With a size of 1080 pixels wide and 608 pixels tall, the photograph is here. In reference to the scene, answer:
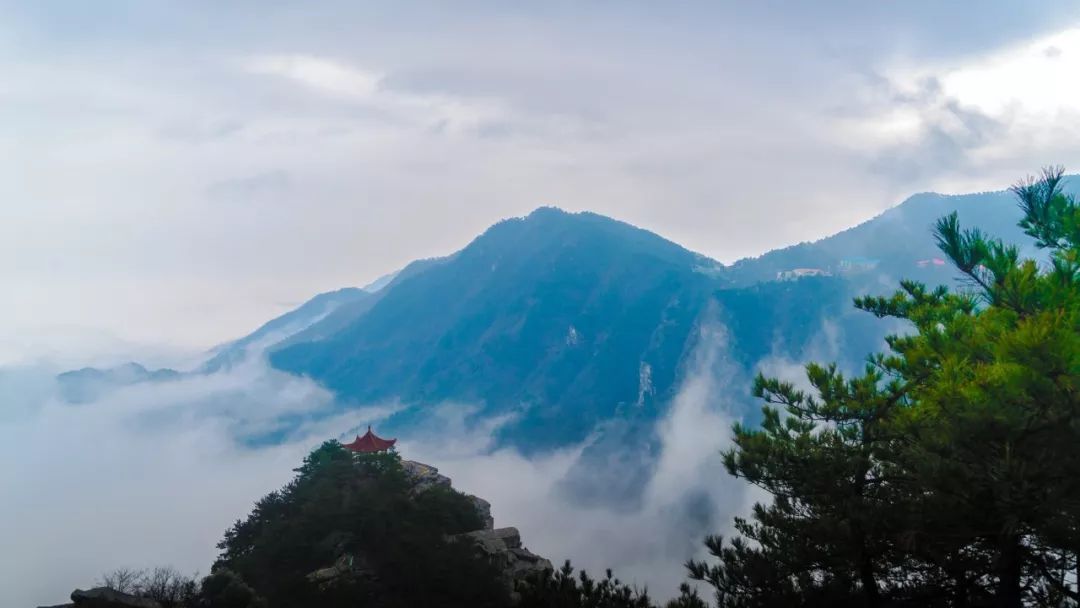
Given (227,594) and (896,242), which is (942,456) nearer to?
(227,594)

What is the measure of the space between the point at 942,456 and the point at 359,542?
21786 millimetres

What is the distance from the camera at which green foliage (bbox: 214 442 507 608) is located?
20.7 m

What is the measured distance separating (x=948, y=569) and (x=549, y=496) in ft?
453

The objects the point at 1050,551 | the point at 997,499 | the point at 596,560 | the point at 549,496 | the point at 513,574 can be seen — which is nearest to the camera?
the point at 997,499

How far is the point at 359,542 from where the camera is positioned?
25547 mm

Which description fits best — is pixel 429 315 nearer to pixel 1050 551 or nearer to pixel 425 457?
pixel 425 457

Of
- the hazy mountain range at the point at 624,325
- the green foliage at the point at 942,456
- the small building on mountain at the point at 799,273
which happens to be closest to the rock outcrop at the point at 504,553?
the green foliage at the point at 942,456

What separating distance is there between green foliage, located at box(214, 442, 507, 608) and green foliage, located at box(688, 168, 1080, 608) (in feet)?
34.2

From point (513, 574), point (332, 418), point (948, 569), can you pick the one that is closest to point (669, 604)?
point (948, 569)

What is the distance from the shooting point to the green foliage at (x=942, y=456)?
8.34 m

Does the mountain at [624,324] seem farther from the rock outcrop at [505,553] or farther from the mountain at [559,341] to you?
the rock outcrop at [505,553]

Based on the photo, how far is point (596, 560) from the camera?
115m

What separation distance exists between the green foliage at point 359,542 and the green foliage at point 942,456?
10.4m

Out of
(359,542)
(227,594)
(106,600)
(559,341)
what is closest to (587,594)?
(227,594)
